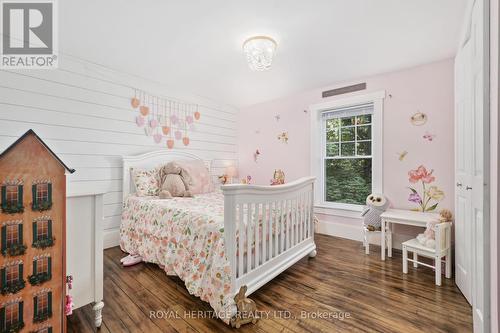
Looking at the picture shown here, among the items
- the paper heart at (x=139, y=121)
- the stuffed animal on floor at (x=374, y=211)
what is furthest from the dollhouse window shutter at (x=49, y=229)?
the stuffed animal on floor at (x=374, y=211)

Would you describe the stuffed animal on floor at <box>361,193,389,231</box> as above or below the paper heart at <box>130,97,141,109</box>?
below

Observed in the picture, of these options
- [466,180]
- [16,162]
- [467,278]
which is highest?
[16,162]

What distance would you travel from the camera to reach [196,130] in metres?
Result: 3.91

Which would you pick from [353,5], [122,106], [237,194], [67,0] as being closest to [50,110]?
[122,106]

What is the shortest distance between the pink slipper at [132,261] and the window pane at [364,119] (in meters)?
3.40

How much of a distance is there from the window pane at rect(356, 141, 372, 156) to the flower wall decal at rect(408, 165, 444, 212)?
0.60 meters

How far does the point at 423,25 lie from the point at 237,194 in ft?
7.40

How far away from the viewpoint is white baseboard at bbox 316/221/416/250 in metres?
2.80

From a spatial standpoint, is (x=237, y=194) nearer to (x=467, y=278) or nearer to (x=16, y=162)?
(x=16, y=162)

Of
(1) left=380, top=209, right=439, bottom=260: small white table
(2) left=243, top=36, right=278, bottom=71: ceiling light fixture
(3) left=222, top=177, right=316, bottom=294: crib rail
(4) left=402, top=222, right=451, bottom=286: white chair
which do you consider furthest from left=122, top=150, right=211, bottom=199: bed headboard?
(4) left=402, top=222, right=451, bottom=286: white chair

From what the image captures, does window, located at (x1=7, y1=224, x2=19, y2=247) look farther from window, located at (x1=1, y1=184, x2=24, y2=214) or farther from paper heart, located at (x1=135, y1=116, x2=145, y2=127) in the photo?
paper heart, located at (x1=135, y1=116, x2=145, y2=127)

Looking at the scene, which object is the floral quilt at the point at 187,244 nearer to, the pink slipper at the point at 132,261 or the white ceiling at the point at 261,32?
the pink slipper at the point at 132,261

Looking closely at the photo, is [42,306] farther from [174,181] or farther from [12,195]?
[174,181]

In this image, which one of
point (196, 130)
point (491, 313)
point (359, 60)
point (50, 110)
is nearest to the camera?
point (491, 313)
